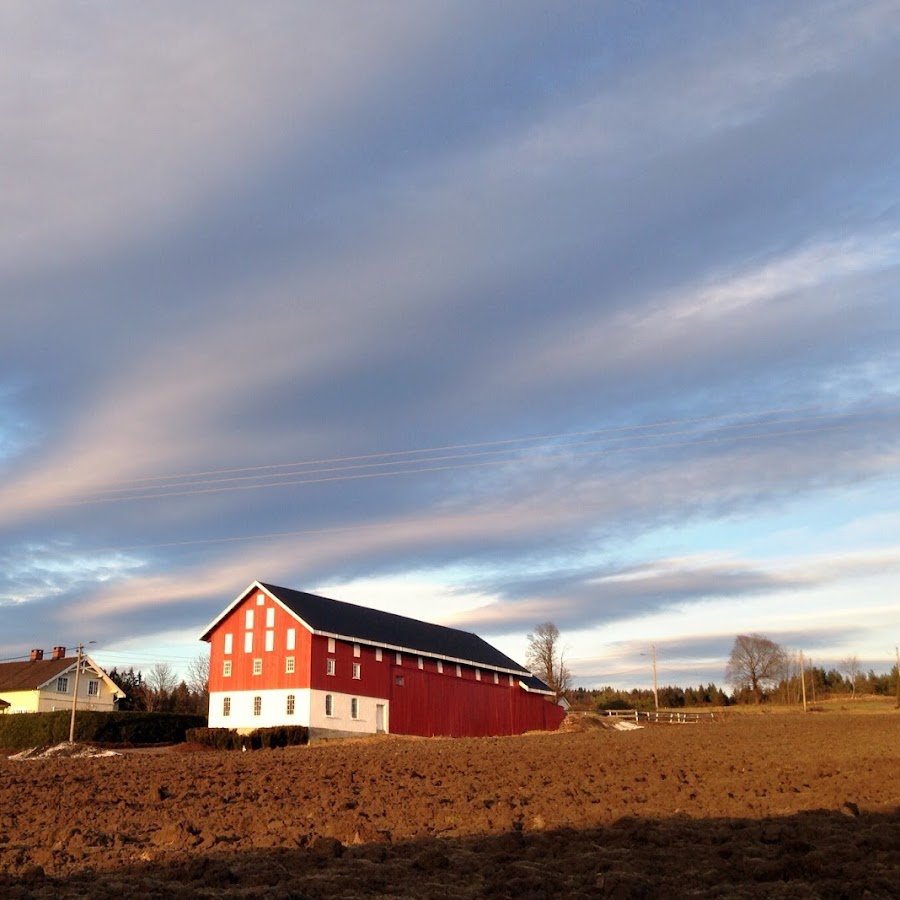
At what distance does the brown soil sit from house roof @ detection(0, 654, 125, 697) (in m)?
53.5

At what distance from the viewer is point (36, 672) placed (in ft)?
256

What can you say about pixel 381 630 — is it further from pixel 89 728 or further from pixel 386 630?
pixel 89 728

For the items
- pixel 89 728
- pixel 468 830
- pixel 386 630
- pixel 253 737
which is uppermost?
pixel 386 630

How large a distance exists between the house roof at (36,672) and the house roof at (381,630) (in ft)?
75.9

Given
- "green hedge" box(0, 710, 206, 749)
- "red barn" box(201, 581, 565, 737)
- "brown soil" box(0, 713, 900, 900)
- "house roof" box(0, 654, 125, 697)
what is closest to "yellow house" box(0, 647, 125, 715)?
"house roof" box(0, 654, 125, 697)

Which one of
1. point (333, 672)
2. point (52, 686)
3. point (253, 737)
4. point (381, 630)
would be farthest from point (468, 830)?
point (52, 686)

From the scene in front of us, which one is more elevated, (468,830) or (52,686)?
(52,686)

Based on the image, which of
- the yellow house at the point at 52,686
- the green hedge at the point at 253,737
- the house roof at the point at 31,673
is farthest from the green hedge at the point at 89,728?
the house roof at the point at 31,673

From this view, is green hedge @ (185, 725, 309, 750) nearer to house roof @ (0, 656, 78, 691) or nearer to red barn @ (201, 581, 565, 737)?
red barn @ (201, 581, 565, 737)

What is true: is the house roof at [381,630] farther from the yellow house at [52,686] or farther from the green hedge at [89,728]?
the yellow house at [52,686]

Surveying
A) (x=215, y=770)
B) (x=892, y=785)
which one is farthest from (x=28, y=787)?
(x=892, y=785)

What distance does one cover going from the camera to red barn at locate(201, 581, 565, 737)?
179 ft

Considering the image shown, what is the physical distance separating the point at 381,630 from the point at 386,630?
657mm

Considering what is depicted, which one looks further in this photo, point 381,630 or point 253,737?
point 381,630
